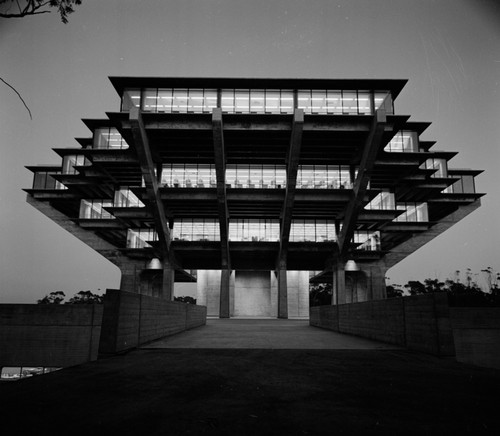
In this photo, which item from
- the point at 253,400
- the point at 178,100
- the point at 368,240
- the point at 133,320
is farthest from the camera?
the point at 368,240

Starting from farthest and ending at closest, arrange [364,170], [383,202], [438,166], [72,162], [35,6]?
[72,162], [438,166], [383,202], [364,170], [35,6]

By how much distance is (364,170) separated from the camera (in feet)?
105

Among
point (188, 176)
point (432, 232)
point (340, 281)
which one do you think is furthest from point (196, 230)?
point (432, 232)

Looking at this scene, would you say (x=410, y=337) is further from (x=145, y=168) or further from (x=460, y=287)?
(x=460, y=287)

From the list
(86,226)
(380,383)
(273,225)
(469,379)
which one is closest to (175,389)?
(380,383)

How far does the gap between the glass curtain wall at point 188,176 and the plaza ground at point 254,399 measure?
29.9 metres

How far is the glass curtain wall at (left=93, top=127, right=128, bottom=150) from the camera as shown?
120ft

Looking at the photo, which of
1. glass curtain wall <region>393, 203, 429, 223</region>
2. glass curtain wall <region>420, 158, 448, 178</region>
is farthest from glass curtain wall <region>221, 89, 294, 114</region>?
glass curtain wall <region>393, 203, 429, 223</region>

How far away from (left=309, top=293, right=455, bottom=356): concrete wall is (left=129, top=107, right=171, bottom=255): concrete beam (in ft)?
71.0

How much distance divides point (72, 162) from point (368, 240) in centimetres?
3380

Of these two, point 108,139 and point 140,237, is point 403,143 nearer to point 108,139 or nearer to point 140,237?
point 108,139

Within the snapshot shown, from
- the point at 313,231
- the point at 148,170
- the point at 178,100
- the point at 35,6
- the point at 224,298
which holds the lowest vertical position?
the point at 224,298

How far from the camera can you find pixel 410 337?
10.4 metres

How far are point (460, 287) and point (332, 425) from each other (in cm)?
8201
